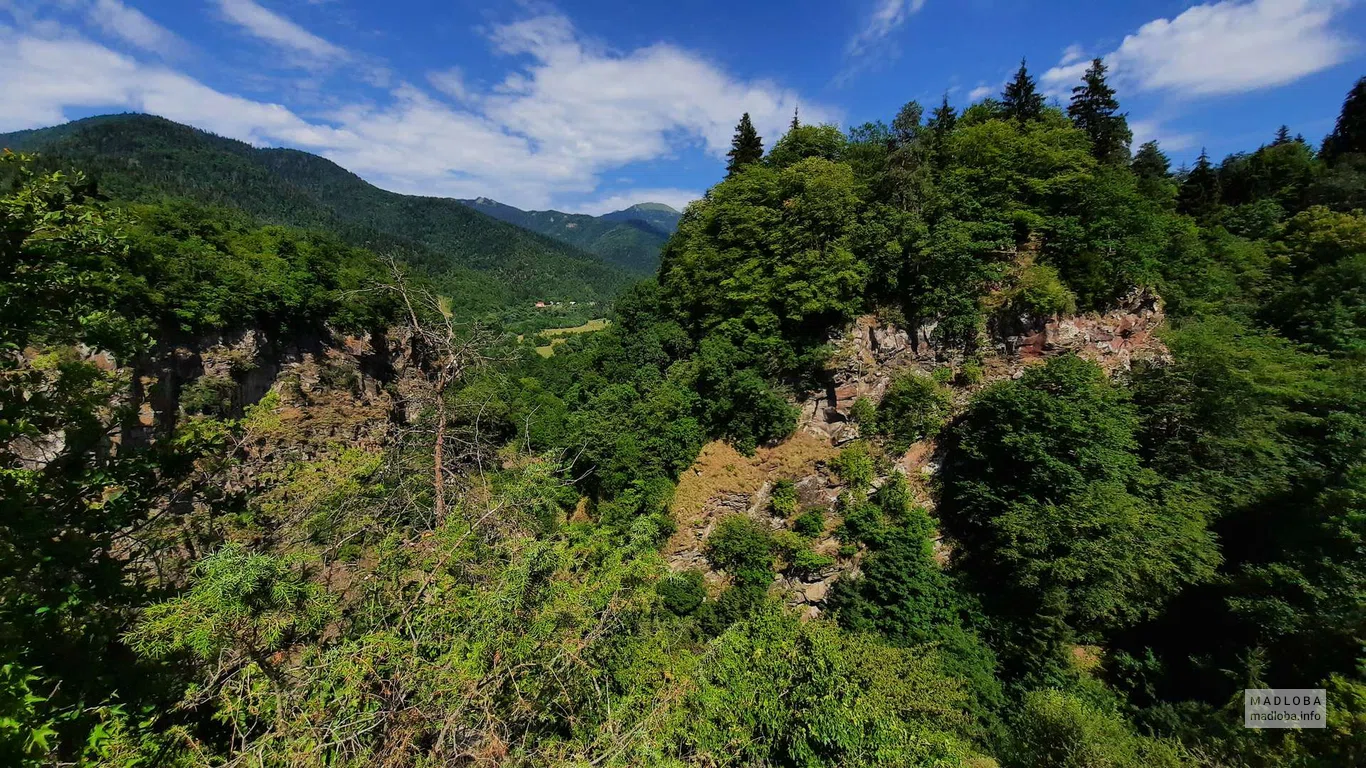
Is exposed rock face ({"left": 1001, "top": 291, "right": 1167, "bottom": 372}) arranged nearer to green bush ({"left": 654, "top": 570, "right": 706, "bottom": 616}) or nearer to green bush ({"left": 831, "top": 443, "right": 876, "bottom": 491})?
green bush ({"left": 831, "top": 443, "right": 876, "bottom": 491})

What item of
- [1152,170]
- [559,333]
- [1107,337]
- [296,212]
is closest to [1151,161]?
[1152,170]

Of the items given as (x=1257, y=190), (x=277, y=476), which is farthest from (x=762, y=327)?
(x=1257, y=190)

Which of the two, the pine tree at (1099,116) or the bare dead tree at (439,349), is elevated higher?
the pine tree at (1099,116)

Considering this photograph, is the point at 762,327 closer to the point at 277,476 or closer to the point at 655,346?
the point at 655,346

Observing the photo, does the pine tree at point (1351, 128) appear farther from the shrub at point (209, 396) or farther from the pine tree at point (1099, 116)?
the shrub at point (209, 396)

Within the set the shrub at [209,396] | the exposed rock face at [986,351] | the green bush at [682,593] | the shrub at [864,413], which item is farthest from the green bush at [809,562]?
the shrub at [209,396]

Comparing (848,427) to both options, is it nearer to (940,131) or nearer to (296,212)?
(940,131)
